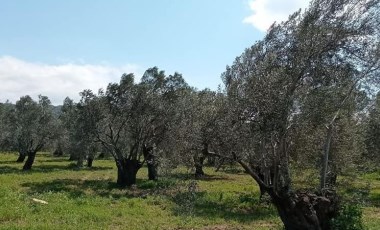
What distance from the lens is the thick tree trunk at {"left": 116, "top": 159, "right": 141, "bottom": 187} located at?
36.6m

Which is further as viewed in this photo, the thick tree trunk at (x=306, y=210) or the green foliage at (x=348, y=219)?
the thick tree trunk at (x=306, y=210)

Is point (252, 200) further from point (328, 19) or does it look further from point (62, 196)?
point (328, 19)

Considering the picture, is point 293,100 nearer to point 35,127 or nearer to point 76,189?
point 76,189

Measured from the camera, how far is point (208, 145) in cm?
1606

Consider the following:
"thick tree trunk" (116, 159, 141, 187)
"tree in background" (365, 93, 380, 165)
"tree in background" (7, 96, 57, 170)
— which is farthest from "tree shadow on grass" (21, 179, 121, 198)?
"tree in background" (7, 96, 57, 170)

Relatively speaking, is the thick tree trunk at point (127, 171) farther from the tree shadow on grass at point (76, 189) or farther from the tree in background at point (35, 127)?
the tree in background at point (35, 127)

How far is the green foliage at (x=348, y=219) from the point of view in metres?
16.1

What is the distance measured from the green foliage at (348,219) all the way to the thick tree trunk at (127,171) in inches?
889

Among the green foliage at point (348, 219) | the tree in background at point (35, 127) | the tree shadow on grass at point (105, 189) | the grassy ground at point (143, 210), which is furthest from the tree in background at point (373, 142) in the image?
the tree in background at point (35, 127)

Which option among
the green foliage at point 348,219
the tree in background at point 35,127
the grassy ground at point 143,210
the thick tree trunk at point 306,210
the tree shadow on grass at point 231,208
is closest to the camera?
the green foliage at point 348,219

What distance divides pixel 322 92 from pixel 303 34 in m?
1.97

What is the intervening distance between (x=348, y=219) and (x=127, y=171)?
915 inches

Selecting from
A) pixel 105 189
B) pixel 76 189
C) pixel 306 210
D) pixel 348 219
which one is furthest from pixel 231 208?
pixel 76 189

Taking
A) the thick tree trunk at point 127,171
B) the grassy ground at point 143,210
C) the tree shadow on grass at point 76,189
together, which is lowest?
the grassy ground at point 143,210
